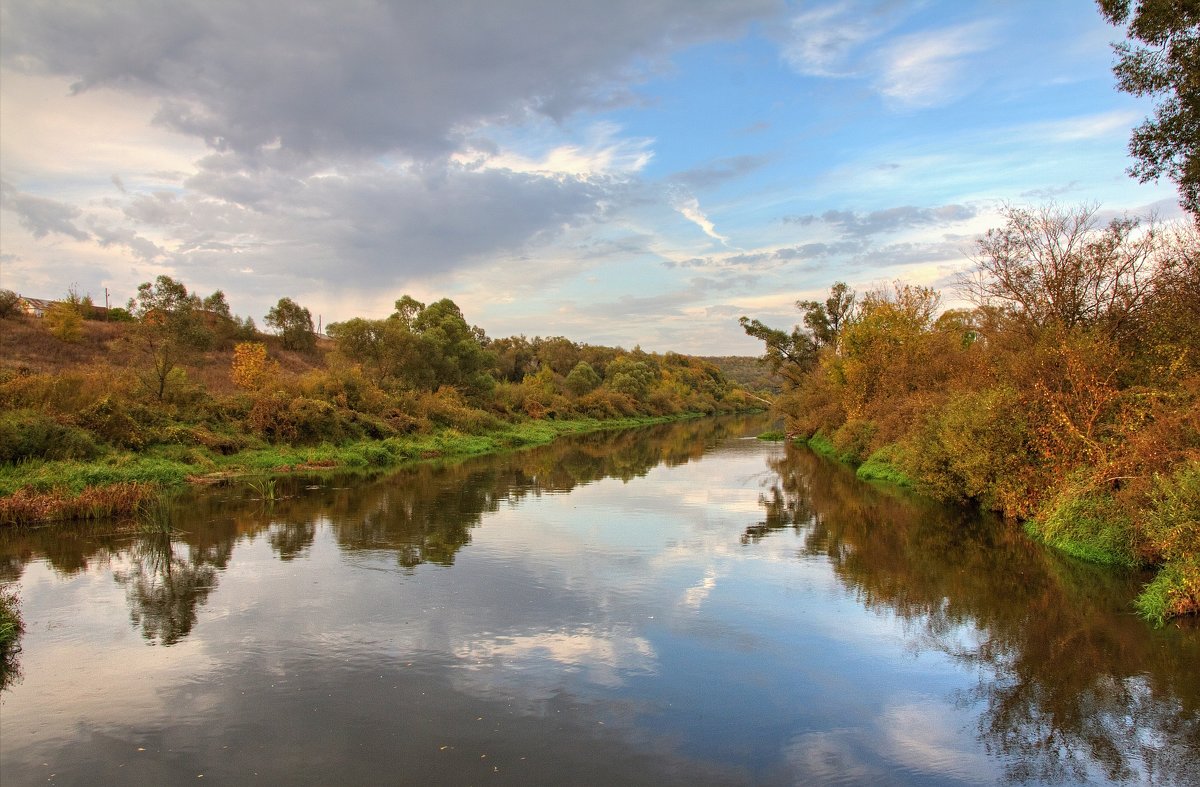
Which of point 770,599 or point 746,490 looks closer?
point 770,599

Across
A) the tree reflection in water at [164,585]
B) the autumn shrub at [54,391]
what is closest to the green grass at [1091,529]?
the tree reflection in water at [164,585]

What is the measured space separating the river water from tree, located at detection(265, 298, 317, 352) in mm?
51659

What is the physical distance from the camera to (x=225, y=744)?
21.2 ft

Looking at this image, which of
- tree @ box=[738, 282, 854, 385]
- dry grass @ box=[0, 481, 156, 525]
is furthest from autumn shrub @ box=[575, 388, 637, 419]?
dry grass @ box=[0, 481, 156, 525]

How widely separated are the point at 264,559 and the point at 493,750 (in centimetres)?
935

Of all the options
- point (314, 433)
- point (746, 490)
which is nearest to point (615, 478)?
point (746, 490)

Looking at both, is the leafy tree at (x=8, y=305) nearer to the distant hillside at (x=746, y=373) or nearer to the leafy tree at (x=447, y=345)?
the leafy tree at (x=447, y=345)

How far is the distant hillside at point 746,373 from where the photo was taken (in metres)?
146

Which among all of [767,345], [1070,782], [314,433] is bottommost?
[1070,782]

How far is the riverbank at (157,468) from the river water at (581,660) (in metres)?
1.42

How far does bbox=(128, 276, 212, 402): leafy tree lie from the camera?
27.8 meters

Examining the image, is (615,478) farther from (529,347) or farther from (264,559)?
(529,347)

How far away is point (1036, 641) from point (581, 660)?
20.4ft

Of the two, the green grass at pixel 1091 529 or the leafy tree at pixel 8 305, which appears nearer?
the green grass at pixel 1091 529
